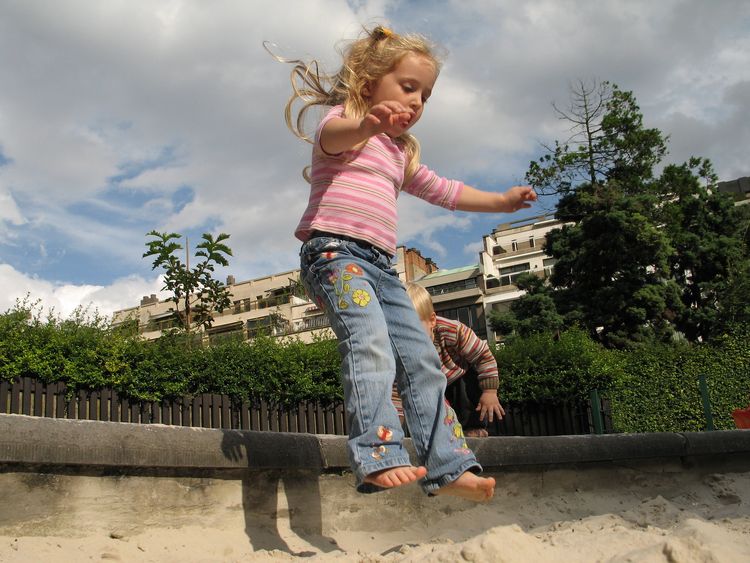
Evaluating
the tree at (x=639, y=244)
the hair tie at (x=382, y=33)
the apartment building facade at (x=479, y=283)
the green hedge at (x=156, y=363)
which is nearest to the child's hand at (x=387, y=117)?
the hair tie at (x=382, y=33)

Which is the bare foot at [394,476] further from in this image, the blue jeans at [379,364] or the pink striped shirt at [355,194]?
the pink striped shirt at [355,194]

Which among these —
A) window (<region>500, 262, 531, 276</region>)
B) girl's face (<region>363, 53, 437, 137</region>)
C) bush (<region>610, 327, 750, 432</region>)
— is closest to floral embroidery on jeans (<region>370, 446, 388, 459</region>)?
girl's face (<region>363, 53, 437, 137</region>)

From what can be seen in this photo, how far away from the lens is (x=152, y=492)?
7.48 feet

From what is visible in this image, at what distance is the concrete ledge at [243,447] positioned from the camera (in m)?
2.04

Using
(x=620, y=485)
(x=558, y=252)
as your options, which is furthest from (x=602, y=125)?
(x=620, y=485)

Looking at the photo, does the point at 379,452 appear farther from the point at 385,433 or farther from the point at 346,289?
the point at 346,289

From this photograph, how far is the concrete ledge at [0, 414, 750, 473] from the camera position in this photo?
2037 millimetres

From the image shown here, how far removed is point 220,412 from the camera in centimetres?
998

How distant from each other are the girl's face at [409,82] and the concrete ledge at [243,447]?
4.63 feet

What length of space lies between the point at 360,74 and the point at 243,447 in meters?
1.57

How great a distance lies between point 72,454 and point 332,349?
31.5ft

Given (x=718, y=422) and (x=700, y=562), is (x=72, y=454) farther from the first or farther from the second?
(x=718, y=422)

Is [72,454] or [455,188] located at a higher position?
[455,188]

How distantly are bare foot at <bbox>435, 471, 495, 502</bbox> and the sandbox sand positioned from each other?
16 cm
